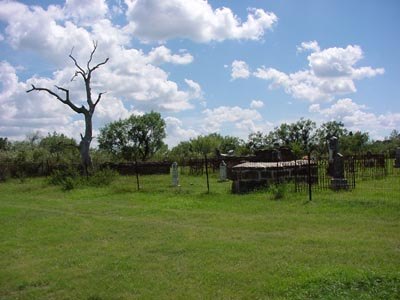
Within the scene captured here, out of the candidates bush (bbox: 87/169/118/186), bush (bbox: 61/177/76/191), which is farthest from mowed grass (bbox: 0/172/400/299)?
bush (bbox: 87/169/118/186)

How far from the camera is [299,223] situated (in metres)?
10.9

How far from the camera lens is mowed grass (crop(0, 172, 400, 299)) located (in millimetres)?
6129

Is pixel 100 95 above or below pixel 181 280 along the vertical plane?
above

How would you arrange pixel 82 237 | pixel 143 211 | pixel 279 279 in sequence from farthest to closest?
pixel 143 211
pixel 82 237
pixel 279 279

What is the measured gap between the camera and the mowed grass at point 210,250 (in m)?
6.13

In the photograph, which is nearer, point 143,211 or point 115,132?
point 143,211

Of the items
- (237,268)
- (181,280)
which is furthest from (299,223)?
(181,280)

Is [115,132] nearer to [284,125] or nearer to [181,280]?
[284,125]

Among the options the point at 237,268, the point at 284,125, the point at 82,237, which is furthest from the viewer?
the point at 284,125

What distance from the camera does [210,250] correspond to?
327 inches

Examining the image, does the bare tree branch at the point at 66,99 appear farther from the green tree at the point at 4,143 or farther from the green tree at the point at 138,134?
the green tree at the point at 4,143

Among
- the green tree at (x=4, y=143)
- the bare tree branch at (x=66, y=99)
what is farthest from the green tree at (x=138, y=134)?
the bare tree branch at (x=66, y=99)

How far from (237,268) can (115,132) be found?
66494 millimetres

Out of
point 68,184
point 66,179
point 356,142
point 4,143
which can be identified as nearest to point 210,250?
point 68,184
